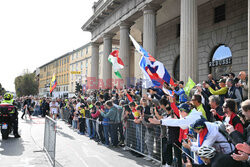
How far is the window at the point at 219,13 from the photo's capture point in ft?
52.4

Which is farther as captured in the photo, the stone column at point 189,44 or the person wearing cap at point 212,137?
the stone column at point 189,44

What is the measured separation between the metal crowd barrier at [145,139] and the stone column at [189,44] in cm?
498

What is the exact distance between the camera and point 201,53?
1767 centimetres

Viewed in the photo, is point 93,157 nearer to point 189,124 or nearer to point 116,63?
point 189,124

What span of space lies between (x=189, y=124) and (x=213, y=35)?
46.5ft

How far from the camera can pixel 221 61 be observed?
15.9m

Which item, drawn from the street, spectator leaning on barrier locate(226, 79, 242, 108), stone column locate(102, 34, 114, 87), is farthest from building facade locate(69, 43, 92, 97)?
spectator leaning on barrier locate(226, 79, 242, 108)

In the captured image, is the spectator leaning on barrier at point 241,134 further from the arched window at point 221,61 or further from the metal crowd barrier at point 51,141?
the arched window at point 221,61

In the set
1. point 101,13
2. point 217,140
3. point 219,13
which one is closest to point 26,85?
point 101,13

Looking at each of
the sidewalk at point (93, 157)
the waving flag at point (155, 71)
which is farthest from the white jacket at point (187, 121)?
the waving flag at point (155, 71)

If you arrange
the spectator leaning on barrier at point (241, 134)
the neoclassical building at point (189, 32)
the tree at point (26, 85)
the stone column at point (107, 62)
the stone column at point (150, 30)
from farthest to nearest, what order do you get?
the tree at point (26, 85)
the stone column at point (107, 62)
the stone column at point (150, 30)
the neoclassical building at point (189, 32)
the spectator leaning on barrier at point (241, 134)

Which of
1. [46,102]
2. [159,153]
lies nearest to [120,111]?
[159,153]

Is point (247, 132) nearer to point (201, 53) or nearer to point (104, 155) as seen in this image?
point (104, 155)

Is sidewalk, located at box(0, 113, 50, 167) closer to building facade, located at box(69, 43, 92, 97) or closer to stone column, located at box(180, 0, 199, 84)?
stone column, located at box(180, 0, 199, 84)
